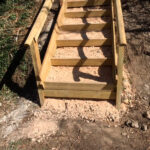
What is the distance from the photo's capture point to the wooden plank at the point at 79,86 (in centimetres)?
385

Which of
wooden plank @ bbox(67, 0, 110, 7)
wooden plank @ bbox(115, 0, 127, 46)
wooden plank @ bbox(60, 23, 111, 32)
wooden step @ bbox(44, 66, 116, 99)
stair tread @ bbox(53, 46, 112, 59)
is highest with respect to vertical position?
wooden plank @ bbox(115, 0, 127, 46)

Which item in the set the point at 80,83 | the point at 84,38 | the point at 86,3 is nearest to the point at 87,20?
the point at 86,3

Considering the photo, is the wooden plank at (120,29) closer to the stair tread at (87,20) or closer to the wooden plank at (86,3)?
the stair tread at (87,20)

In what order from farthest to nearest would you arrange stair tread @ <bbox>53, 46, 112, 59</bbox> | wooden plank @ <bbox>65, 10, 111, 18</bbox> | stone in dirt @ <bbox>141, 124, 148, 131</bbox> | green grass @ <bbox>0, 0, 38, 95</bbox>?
wooden plank @ <bbox>65, 10, 111, 18</bbox>
green grass @ <bbox>0, 0, 38, 95</bbox>
stair tread @ <bbox>53, 46, 112, 59</bbox>
stone in dirt @ <bbox>141, 124, 148, 131</bbox>

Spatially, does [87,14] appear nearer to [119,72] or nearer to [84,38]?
[84,38]

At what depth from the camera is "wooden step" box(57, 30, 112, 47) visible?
184 inches

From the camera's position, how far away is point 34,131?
3820 mm

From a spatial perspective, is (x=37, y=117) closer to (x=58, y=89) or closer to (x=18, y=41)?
(x=58, y=89)

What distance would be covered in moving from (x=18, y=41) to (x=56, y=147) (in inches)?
108

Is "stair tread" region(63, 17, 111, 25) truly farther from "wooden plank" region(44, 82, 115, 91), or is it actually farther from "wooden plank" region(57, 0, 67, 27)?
"wooden plank" region(44, 82, 115, 91)

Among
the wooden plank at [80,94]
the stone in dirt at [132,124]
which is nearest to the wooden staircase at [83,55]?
the wooden plank at [80,94]

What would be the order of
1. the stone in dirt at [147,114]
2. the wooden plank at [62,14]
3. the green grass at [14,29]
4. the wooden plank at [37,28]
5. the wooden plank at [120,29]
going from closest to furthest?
the wooden plank at [120,29], the wooden plank at [37,28], the stone in dirt at [147,114], the green grass at [14,29], the wooden plank at [62,14]

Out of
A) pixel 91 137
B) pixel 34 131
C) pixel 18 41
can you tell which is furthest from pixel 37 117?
pixel 18 41

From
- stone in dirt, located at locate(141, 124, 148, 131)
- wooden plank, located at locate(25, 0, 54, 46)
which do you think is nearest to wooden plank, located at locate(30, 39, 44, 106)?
wooden plank, located at locate(25, 0, 54, 46)
